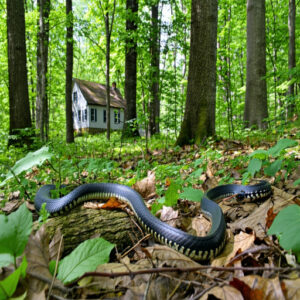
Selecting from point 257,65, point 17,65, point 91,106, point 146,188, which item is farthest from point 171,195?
point 91,106

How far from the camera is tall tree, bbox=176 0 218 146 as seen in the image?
621 centimetres

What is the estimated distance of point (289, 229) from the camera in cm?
110

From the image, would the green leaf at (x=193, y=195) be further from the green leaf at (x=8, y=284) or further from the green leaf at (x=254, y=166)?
the green leaf at (x=8, y=284)

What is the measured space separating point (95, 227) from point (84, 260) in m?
0.78

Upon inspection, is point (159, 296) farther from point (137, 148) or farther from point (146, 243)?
point (137, 148)

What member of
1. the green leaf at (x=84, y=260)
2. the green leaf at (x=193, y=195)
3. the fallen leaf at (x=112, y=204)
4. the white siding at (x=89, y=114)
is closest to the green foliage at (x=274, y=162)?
the green leaf at (x=193, y=195)

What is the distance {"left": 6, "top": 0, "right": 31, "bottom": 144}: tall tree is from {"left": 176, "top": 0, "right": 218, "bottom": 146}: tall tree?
19.8 feet

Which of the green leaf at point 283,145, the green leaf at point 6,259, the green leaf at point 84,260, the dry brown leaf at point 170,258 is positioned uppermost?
the green leaf at point 283,145

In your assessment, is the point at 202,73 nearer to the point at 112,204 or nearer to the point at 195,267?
the point at 112,204

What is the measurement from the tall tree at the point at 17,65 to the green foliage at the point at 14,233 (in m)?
8.34

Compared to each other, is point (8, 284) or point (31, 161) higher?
point (31, 161)

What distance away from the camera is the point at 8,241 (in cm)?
103

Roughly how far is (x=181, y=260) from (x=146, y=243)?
0.46 metres

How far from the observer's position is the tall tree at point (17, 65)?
834 cm
